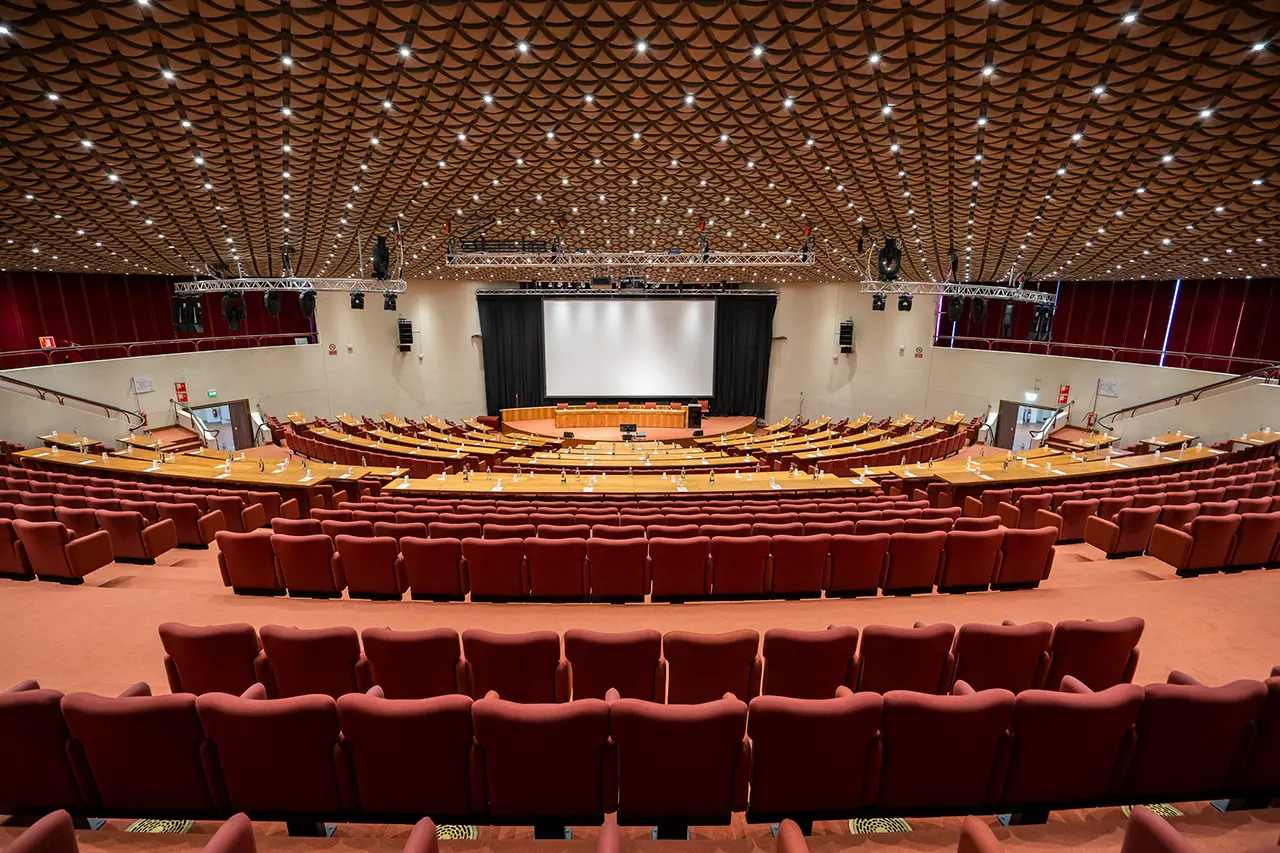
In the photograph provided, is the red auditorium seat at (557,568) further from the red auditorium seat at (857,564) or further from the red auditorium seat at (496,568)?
the red auditorium seat at (857,564)

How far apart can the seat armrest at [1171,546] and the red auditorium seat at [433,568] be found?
751 centimetres

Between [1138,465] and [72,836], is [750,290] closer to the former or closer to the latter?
[1138,465]

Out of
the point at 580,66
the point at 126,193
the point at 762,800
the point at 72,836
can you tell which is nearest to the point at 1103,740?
the point at 762,800

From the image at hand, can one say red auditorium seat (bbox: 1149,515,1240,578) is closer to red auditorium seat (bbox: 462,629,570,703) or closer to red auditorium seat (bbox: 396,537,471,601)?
red auditorium seat (bbox: 462,629,570,703)

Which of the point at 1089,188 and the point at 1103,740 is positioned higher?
the point at 1089,188

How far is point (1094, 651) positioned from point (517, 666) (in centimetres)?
369

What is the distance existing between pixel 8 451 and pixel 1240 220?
25599 millimetres

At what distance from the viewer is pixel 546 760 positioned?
2.56 meters

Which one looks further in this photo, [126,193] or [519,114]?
[126,193]

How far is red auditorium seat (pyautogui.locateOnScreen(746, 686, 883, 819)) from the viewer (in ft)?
8.29

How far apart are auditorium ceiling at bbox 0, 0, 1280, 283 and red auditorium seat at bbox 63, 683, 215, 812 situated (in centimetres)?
502

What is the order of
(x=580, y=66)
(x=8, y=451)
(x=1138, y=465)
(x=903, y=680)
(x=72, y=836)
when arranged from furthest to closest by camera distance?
(x=8, y=451), (x=1138, y=465), (x=580, y=66), (x=903, y=680), (x=72, y=836)

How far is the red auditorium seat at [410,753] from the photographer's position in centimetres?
254

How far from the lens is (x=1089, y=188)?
27.0 feet
